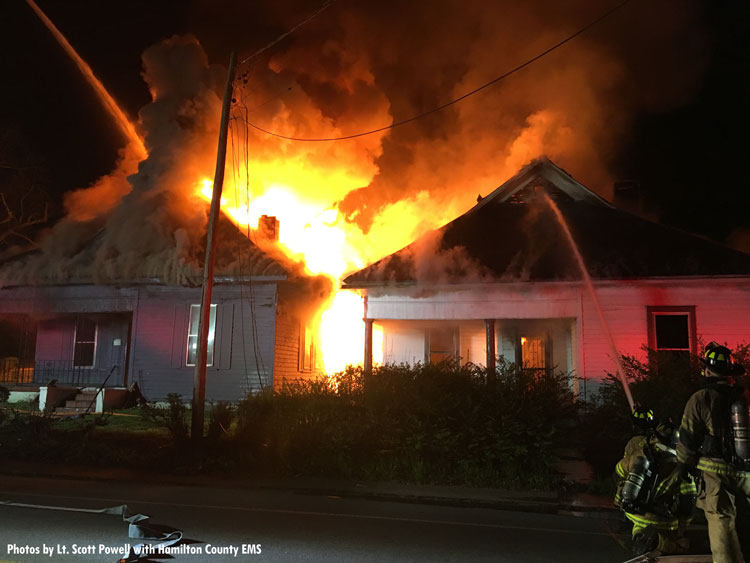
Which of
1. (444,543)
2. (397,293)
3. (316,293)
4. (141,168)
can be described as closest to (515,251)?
(397,293)

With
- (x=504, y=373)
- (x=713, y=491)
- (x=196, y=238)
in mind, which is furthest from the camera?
(x=196, y=238)

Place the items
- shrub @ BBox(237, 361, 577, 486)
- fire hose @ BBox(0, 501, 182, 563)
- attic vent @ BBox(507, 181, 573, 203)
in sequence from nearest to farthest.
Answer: fire hose @ BBox(0, 501, 182, 563), shrub @ BBox(237, 361, 577, 486), attic vent @ BBox(507, 181, 573, 203)

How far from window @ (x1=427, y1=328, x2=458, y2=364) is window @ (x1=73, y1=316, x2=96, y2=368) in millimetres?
10444

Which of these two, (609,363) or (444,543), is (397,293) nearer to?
(609,363)

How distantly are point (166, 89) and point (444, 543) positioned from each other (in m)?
16.4

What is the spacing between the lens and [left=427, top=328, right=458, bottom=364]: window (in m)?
17.4

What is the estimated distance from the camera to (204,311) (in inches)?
427

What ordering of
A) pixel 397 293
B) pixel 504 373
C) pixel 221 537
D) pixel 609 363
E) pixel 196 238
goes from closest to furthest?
1. pixel 221 537
2. pixel 504 373
3. pixel 609 363
4. pixel 397 293
5. pixel 196 238

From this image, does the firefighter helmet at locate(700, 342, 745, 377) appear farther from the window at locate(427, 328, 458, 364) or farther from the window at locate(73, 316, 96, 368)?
the window at locate(73, 316, 96, 368)

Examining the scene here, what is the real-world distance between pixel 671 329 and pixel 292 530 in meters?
11.0

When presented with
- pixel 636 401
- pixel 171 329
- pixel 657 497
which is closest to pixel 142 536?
pixel 657 497

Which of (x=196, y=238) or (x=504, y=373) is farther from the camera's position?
(x=196, y=238)

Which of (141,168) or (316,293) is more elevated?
(141,168)

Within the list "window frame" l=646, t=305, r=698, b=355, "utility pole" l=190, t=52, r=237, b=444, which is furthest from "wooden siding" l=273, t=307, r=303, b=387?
"window frame" l=646, t=305, r=698, b=355
